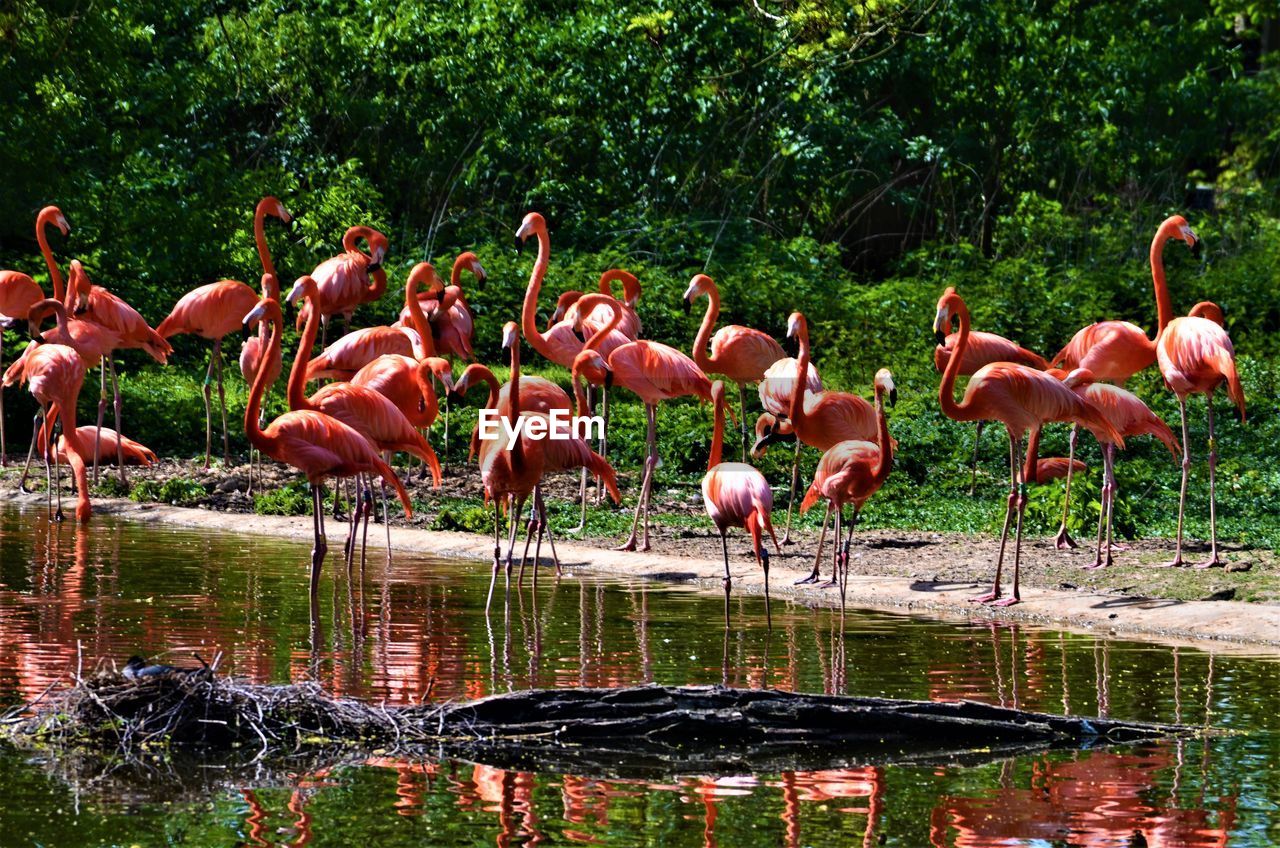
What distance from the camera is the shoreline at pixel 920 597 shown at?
24.8 ft

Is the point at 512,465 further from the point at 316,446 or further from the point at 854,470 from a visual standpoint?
the point at 854,470

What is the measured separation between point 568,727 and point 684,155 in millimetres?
14047

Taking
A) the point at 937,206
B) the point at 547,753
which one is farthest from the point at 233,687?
the point at 937,206

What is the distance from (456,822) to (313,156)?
14.3 m

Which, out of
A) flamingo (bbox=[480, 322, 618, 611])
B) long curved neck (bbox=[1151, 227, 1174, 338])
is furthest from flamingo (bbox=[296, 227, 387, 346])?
long curved neck (bbox=[1151, 227, 1174, 338])

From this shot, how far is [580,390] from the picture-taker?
10.7m

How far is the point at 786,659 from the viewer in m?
6.74

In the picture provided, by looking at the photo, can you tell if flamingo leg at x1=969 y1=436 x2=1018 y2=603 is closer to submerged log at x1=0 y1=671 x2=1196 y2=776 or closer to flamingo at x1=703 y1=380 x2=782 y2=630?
flamingo at x1=703 y1=380 x2=782 y2=630

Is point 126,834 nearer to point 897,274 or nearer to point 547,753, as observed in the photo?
point 547,753

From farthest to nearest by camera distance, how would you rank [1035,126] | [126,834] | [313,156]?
[1035,126] → [313,156] → [126,834]

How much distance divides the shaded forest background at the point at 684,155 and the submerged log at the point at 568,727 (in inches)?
291

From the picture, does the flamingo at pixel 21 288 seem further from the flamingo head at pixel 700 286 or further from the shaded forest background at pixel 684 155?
the flamingo head at pixel 700 286

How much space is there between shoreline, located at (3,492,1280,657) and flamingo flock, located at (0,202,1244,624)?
6.5 inches

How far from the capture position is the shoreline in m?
7.55
